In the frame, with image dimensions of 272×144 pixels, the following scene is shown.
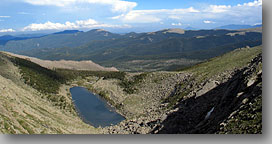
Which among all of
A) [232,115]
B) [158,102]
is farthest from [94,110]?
[232,115]

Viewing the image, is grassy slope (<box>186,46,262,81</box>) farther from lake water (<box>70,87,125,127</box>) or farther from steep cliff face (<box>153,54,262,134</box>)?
lake water (<box>70,87,125,127</box>)

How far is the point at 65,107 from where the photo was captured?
33.6 meters

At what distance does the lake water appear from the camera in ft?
105

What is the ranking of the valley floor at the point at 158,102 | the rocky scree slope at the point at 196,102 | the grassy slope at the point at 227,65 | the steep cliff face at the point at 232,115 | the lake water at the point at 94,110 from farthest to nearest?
1. the lake water at the point at 94,110
2. the grassy slope at the point at 227,65
3. the valley floor at the point at 158,102
4. the rocky scree slope at the point at 196,102
5. the steep cliff face at the point at 232,115

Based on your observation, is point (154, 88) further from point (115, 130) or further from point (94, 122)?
point (115, 130)

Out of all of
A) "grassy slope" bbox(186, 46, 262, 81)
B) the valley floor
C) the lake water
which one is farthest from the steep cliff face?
the lake water

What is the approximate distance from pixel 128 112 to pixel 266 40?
90.0 feet

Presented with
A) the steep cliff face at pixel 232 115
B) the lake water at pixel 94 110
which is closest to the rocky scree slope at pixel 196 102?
the steep cliff face at pixel 232 115

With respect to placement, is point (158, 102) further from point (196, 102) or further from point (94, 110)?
point (196, 102)

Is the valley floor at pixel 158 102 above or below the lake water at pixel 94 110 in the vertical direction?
above

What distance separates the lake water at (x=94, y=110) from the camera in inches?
1262

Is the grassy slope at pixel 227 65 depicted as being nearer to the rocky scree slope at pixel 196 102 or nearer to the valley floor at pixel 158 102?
the rocky scree slope at pixel 196 102

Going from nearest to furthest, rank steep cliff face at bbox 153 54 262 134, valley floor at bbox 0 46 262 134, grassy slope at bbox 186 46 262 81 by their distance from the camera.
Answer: steep cliff face at bbox 153 54 262 134
valley floor at bbox 0 46 262 134
grassy slope at bbox 186 46 262 81

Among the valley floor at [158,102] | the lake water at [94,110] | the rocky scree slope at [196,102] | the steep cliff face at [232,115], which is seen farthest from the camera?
the lake water at [94,110]
